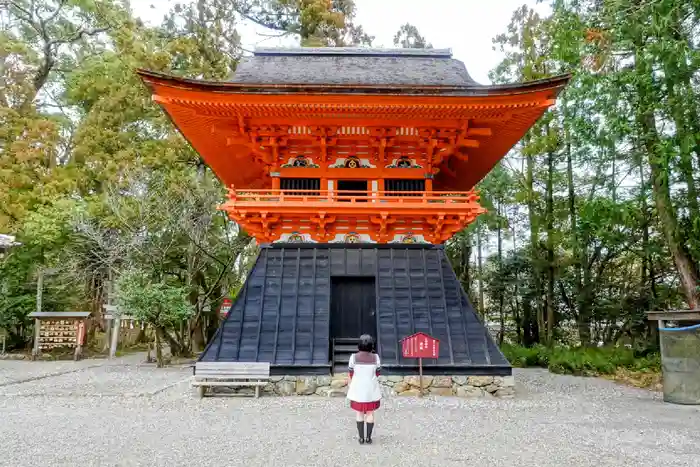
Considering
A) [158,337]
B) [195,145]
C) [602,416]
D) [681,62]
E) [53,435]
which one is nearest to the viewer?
[53,435]

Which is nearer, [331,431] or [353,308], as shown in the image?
[331,431]

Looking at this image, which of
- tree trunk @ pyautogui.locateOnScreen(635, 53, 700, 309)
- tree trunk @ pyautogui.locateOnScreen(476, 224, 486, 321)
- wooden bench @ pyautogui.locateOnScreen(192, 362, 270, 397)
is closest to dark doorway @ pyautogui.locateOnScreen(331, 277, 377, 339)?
wooden bench @ pyautogui.locateOnScreen(192, 362, 270, 397)

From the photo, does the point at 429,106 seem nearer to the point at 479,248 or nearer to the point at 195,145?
the point at 195,145

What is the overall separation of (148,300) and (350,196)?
6.44m

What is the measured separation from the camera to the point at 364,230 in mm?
9695

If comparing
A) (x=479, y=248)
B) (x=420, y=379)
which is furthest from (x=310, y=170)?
(x=479, y=248)

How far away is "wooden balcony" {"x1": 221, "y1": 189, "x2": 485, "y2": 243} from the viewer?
8938 mm

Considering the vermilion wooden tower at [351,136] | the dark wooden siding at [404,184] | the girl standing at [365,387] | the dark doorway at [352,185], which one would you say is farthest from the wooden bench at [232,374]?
the dark wooden siding at [404,184]

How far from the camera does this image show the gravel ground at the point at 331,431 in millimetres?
4711

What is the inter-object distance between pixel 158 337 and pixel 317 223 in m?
6.90

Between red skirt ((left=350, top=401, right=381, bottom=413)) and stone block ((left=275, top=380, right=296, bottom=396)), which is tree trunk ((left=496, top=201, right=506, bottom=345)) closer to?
stone block ((left=275, top=380, right=296, bottom=396))

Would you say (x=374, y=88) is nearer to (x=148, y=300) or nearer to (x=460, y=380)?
(x=460, y=380)

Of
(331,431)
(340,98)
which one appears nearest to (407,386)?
(331,431)

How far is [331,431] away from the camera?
5.77 meters
